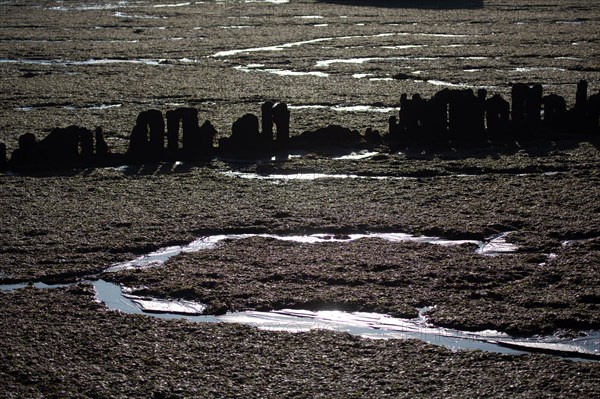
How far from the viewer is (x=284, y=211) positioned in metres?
11.1

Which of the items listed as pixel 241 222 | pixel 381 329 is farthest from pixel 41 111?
pixel 381 329

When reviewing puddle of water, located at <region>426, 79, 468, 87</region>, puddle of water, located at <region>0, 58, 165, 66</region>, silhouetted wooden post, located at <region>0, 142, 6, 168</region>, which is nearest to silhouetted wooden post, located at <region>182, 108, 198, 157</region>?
silhouetted wooden post, located at <region>0, 142, 6, 168</region>

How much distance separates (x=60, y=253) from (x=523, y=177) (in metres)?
5.22

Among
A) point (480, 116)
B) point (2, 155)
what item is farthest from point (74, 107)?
point (480, 116)

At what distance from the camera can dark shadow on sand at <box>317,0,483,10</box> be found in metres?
36.4

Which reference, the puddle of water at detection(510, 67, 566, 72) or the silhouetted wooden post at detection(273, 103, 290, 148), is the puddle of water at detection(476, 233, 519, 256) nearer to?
the silhouetted wooden post at detection(273, 103, 290, 148)

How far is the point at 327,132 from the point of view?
14430 mm

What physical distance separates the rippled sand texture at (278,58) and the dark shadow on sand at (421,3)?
0.27m

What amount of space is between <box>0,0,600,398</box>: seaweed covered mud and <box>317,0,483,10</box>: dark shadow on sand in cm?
1643

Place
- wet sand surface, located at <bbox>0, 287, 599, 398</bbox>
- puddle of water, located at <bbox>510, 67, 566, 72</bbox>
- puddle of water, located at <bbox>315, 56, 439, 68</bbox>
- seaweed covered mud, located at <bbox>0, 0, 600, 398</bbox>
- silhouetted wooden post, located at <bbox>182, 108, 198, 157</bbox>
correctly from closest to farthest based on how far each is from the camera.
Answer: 1. wet sand surface, located at <bbox>0, 287, 599, 398</bbox>
2. seaweed covered mud, located at <bbox>0, 0, 600, 398</bbox>
3. silhouetted wooden post, located at <bbox>182, 108, 198, 157</bbox>
4. puddle of water, located at <bbox>510, 67, 566, 72</bbox>
5. puddle of water, located at <bbox>315, 56, 439, 68</bbox>

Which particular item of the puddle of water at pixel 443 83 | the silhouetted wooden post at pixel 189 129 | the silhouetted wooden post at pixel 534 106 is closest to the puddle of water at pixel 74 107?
the silhouetted wooden post at pixel 189 129

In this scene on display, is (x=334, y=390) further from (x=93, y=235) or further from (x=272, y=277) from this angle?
(x=93, y=235)

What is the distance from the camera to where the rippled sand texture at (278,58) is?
681 inches

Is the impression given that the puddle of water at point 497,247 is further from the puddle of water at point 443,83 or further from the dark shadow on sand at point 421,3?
the dark shadow on sand at point 421,3
